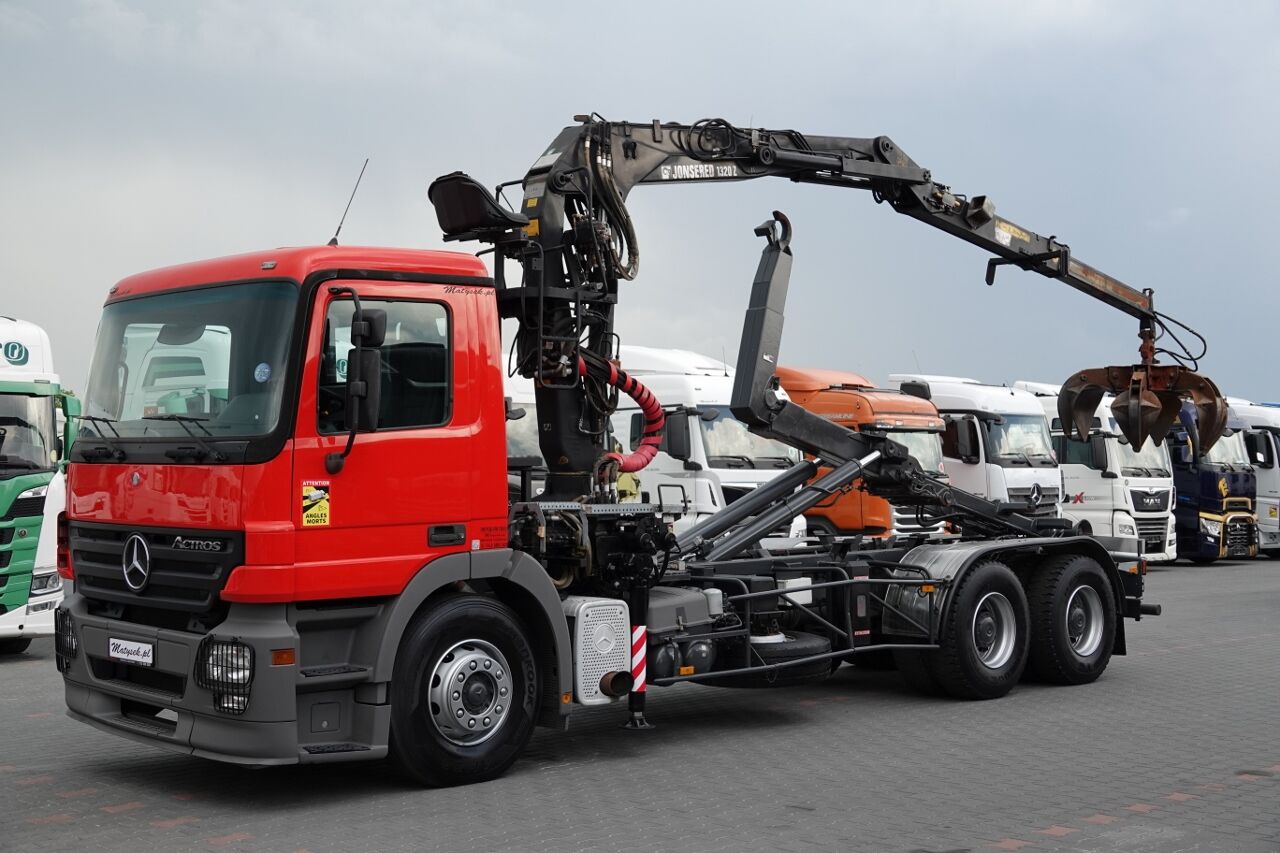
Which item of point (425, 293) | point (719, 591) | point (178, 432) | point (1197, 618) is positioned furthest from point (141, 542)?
point (1197, 618)

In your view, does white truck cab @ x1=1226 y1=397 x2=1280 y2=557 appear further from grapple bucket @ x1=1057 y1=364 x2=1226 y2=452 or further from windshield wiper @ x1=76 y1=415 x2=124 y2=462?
windshield wiper @ x1=76 y1=415 x2=124 y2=462

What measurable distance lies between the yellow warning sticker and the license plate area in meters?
1.16

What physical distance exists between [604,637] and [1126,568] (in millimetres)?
5800

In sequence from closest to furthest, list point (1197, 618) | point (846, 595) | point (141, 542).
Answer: point (141, 542)
point (846, 595)
point (1197, 618)

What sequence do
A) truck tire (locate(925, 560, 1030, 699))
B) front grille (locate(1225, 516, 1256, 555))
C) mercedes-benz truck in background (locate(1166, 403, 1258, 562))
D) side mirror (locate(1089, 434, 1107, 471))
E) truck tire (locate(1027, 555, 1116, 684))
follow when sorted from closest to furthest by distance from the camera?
truck tire (locate(925, 560, 1030, 699)), truck tire (locate(1027, 555, 1116, 684)), side mirror (locate(1089, 434, 1107, 471)), mercedes-benz truck in background (locate(1166, 403, 1258, 562)), front grille (locate(1225, 516, 1256, 555))

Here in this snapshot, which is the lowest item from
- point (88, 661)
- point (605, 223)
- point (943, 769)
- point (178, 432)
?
point (943, 769)

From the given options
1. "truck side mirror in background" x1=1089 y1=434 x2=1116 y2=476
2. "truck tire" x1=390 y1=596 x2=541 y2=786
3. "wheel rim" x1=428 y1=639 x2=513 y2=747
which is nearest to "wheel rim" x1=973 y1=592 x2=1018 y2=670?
"truck tire" x1=390 y1=596 x2=541 y2=786

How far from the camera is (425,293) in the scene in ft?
25.5

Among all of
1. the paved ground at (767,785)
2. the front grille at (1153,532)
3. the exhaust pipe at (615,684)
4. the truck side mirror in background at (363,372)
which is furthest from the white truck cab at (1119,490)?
the truck side mirror in background at (363,372)

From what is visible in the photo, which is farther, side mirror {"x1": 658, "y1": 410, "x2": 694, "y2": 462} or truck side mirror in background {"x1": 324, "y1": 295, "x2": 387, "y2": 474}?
side mirror {"x1": 658, "y1": 410, "x2": 694, "y2": 462}

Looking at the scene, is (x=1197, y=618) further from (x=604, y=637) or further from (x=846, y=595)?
(x=604, y=637)

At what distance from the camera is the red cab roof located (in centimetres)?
743

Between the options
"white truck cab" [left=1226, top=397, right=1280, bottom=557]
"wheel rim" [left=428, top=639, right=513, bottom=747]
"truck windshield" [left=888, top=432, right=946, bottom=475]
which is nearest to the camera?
"wheel rim" [left=428, top=639, right=513, bottom=747]

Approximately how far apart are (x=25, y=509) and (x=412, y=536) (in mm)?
7440
